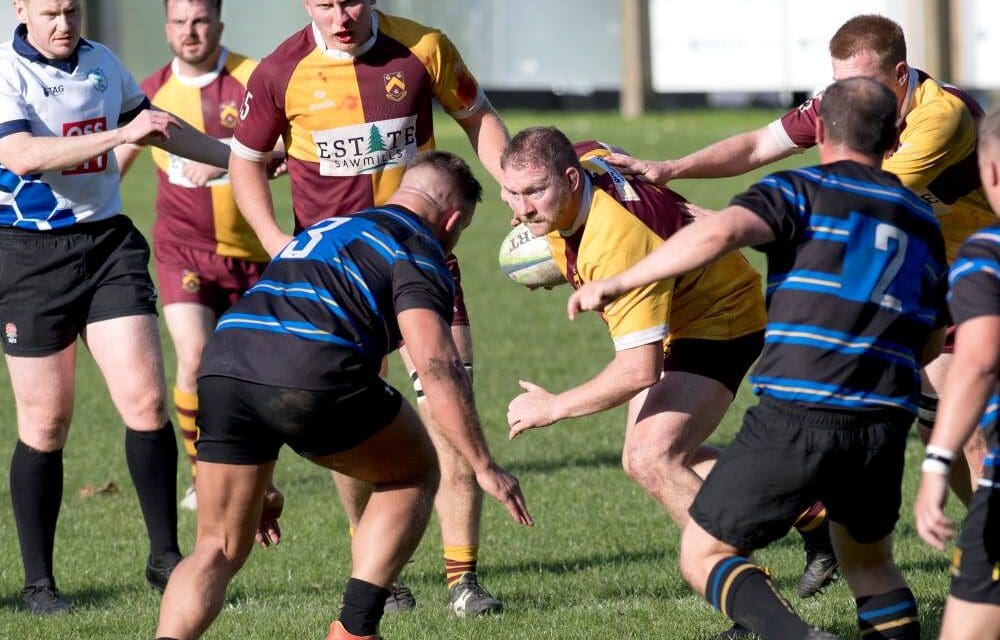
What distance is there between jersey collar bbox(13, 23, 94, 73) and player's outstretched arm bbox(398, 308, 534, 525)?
2382 millimetres

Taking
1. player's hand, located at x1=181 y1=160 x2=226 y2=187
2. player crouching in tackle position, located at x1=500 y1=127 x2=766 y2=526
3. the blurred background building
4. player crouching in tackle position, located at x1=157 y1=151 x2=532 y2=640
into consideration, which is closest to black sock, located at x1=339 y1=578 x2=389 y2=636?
player crouching in tackle position, located at x1=157 y1=151 x2=532 y2=640

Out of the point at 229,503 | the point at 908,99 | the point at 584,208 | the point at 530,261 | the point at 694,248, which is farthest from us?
the point at 530,261

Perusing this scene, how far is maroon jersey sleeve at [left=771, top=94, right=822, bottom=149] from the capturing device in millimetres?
6305

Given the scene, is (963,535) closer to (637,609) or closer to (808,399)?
(808,399)

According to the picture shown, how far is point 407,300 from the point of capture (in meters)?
4.78

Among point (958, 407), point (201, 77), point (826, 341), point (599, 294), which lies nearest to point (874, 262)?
point (826, 341)

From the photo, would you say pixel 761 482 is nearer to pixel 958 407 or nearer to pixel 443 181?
pixel 958 407

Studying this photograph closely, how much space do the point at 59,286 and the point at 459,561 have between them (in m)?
1.96

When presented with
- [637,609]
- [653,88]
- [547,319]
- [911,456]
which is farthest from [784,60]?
[637,609]

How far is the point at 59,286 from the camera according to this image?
6398 millimetres

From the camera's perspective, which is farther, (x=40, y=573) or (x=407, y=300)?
(x=40, y=573)

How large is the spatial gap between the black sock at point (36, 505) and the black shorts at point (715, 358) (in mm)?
2616

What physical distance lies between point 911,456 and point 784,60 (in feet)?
69.0

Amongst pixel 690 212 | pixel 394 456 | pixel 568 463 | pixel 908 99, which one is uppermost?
pixel 908 99
